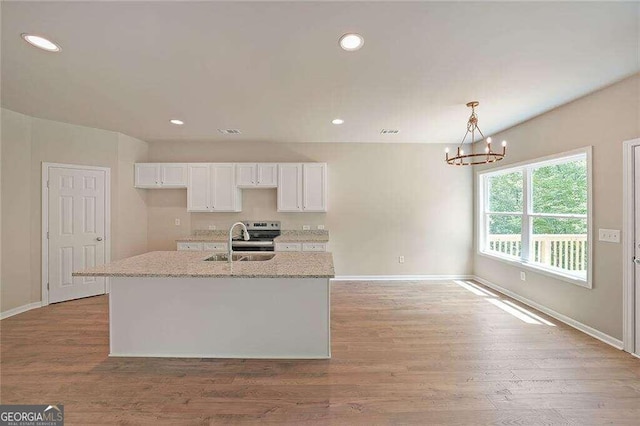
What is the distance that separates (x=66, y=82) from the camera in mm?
2652

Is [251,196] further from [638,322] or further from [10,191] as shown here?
[638,322]

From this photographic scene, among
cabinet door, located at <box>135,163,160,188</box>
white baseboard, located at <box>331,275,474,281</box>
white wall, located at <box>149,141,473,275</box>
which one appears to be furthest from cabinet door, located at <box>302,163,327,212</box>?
cabinet door, located at <box>135,163,160,188</box>

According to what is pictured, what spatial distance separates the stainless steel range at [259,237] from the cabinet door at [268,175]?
0.76 metres

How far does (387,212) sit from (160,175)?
167 inches

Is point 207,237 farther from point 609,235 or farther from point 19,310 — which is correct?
point 609,235

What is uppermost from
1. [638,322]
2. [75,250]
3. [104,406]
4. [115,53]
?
[115,53]

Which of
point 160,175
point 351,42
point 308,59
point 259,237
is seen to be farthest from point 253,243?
point 351,42

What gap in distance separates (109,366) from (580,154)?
208 inches

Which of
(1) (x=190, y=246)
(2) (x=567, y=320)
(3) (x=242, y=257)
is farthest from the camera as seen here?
(1) (x=190, y=246)

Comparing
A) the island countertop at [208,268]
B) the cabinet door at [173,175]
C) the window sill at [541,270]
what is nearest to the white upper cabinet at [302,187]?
the cabinet door at [173,175]

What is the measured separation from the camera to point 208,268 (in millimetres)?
2322

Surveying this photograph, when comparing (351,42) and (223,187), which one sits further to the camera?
(223,187)

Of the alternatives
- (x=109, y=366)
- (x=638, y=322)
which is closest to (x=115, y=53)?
(x=109, y=366)

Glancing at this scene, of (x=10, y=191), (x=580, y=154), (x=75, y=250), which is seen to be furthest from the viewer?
(x=75, y=250)
